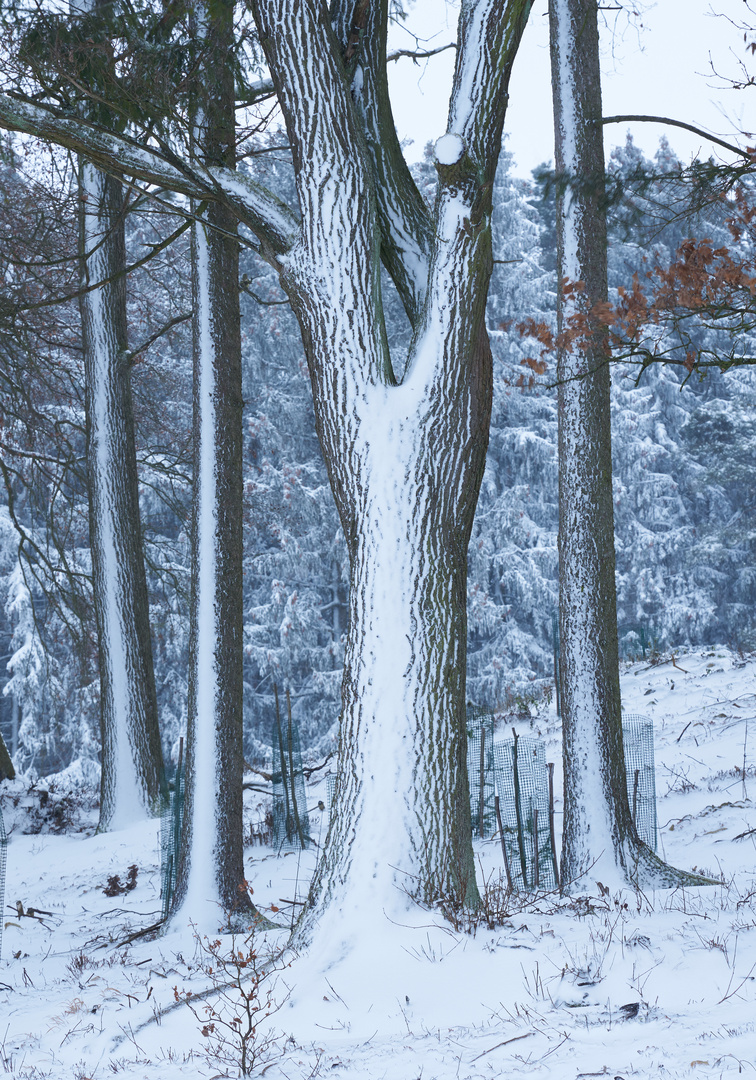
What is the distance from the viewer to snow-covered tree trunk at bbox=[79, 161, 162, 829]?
426 inches

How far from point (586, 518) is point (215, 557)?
257 cm

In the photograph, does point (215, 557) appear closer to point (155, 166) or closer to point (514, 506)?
point (155, 166)

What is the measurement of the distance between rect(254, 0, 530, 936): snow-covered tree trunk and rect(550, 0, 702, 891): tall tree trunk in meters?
1.51

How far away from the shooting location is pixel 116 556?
36.2 ft

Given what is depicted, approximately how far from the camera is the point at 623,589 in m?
28.2

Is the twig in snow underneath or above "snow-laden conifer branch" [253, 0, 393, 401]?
underneath

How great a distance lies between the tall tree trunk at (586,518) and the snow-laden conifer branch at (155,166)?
2.02 m

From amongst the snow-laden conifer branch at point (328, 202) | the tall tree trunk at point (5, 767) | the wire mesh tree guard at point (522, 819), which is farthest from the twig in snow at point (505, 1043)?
the tall tree trunk at point (5, 767)

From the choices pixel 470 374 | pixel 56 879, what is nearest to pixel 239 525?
pixel 470 374

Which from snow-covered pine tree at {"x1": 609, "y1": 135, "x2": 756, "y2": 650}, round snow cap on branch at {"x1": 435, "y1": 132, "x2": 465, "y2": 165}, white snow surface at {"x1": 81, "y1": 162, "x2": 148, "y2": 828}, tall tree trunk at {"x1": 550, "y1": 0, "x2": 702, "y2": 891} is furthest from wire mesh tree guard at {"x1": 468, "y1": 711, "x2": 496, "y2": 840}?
snow-covered pine tree at {"x1": 609, "y1": 135, "x2": 756, "y2": 650}

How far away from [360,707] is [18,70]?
14.3 ft

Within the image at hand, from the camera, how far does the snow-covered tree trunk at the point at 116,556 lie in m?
10.8

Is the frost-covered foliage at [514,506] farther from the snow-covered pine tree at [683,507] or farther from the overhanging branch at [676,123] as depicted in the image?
the overhanging branch at [676,123]

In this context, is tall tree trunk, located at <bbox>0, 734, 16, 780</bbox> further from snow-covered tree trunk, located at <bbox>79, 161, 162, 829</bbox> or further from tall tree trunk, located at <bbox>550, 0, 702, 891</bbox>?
tall tree trunk, located at <bbox>550, 0, 702, 891</bbox>
